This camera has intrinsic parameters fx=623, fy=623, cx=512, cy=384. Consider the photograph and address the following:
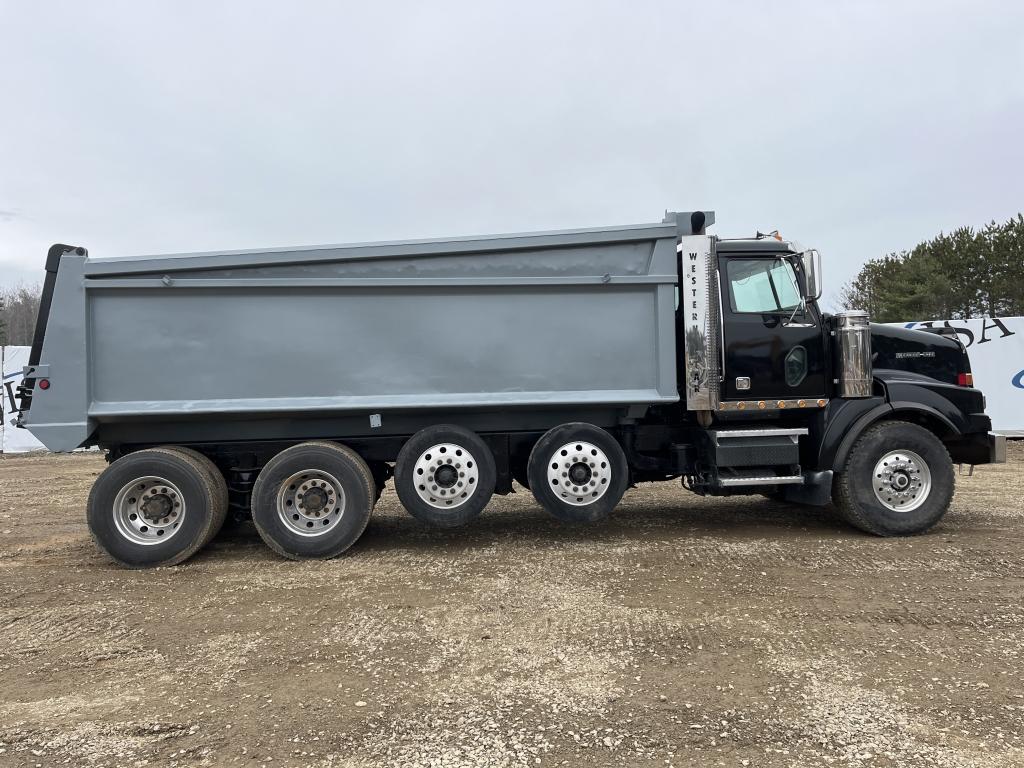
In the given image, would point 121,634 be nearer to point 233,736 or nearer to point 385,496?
point 233,736

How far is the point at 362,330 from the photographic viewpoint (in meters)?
5.45

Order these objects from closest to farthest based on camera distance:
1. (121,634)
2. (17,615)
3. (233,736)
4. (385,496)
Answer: (233,736)
(121,634)
(17,615)
(385,496)

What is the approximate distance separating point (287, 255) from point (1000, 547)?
6.64 meters

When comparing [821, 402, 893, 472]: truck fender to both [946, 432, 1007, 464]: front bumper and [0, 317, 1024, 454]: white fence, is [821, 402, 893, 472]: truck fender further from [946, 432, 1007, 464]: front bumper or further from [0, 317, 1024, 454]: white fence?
[0, 317, 1024, 454]: white fence

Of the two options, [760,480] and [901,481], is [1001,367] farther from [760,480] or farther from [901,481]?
[760,480]

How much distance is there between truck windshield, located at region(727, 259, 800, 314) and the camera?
18.9 feet

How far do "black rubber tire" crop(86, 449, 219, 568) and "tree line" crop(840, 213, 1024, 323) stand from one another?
99.1 feet

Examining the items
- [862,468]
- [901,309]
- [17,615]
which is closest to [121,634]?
[17,615]

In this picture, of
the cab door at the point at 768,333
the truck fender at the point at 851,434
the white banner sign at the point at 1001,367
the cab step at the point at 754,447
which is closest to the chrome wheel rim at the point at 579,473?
the cab step at the point at 754,447

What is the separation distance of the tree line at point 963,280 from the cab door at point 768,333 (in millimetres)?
26358

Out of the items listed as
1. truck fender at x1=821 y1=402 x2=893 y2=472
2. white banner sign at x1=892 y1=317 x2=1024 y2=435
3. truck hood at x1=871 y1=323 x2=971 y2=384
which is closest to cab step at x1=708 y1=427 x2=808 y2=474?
truck fender at x1=821 y1=402 x2=893 y2=472

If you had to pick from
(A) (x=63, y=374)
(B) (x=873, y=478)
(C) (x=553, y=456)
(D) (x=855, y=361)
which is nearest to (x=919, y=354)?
(D) (x=855, y=361)

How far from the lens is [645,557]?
5270mm

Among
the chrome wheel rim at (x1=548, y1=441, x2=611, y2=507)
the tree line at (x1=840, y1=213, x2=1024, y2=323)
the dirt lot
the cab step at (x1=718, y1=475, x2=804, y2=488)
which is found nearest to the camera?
the dirt lot
